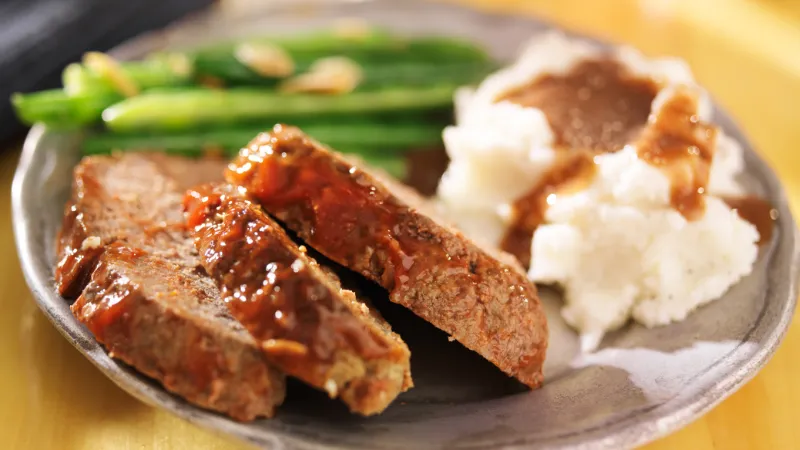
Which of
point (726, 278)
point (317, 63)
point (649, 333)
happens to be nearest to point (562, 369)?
point (649, 333)

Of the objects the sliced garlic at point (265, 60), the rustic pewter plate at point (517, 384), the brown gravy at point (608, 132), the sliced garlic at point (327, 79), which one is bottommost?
the rustic pewter plate at point (517, 384)

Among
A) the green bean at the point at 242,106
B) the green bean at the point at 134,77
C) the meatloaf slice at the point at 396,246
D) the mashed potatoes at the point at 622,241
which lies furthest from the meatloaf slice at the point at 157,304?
the mashed potatoes at the point at 622,241

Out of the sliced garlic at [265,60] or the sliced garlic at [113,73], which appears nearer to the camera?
the sliced garlic at [113,73]

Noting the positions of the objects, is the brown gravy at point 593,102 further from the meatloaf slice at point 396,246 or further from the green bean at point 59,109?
the green bean at point 59,109

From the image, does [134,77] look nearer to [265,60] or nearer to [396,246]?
[265,60]

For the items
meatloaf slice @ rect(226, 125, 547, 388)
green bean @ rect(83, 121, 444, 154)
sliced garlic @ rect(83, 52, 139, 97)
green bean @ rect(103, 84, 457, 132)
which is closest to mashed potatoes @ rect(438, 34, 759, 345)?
meatloaf slice @ rect(226, 125, 547, 388)

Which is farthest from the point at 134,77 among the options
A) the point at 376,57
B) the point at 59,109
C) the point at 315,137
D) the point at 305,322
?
the point at 305,322
